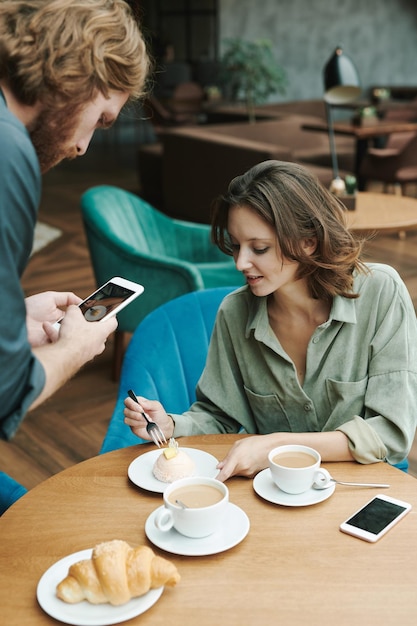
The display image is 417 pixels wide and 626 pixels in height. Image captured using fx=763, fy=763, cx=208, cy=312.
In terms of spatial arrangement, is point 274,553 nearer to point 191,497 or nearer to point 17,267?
point 191,497

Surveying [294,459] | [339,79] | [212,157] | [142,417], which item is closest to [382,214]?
[339,79]

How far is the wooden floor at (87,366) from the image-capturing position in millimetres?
2979

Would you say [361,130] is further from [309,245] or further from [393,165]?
[309,245]

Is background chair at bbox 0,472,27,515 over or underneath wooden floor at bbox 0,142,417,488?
over

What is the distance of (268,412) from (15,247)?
86 centimetres

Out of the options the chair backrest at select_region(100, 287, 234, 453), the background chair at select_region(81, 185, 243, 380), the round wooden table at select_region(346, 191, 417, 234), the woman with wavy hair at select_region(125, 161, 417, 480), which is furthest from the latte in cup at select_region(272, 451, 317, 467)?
the round wooden table at select_region(346, 191, 417, 234)

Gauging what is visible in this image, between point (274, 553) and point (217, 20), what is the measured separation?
461 inches

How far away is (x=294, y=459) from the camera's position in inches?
51.8

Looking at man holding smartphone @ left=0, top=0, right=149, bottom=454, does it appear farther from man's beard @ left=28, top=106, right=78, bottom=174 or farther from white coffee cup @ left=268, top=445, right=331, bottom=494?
white coffee cup @ left=268, top=445, right=331, bottom=494

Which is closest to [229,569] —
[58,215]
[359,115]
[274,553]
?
[274,553]

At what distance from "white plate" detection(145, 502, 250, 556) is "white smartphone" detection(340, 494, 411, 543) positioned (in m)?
0.16

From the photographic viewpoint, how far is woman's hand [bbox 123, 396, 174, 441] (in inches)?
60.1

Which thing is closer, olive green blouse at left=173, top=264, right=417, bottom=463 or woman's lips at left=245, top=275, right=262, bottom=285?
olive green blouse at left=173, top=264, right=417, bottom=463

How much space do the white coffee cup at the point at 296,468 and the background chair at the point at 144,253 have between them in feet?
5.88
